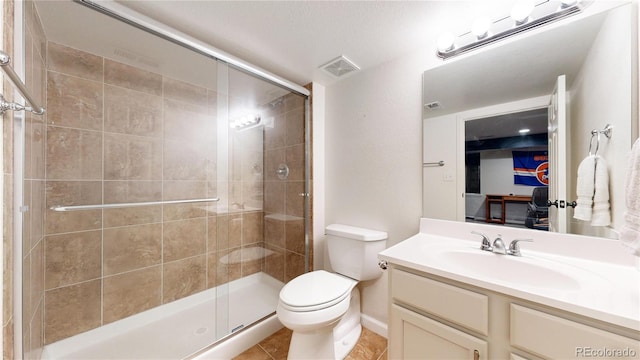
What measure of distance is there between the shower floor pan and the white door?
5.99 feet

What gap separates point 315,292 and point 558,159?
137 cm

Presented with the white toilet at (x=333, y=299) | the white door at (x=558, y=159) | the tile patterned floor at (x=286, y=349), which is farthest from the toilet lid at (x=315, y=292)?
the white door at (x=558, y=159)

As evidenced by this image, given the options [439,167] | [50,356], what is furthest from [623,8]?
[50,356]

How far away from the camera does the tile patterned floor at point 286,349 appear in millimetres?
1403

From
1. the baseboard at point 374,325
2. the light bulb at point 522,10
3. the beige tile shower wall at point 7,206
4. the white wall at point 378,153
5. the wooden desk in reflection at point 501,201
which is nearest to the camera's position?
the beige tile shower wall at point 7,206

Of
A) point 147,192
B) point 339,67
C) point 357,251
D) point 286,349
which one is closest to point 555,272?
point 357,251

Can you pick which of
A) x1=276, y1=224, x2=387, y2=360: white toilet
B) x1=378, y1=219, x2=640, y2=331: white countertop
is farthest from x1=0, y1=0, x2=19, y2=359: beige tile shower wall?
x1=378, y1=219, x2=640, y2=331: white countertop

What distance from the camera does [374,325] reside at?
5.32 ft

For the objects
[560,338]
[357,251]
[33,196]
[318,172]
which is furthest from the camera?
[318,172]

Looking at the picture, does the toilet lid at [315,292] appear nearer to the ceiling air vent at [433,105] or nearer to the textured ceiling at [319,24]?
the ceiling air vent at [433,105]

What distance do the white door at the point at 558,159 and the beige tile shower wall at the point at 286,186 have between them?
61.1 inches

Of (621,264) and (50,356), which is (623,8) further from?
(50,356)

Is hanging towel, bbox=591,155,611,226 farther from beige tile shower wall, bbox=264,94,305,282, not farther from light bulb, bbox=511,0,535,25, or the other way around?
beige tile shower wall, bbox=264,94,305,282

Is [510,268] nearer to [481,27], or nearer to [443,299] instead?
Answer: [443,299]
